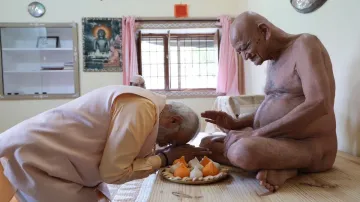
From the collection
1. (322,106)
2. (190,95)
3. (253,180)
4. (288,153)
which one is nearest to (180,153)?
(253,180)

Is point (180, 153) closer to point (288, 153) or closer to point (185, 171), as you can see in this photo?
point (185, 171)

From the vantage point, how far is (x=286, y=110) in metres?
1.38

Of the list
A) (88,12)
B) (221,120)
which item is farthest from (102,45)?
(221,120)

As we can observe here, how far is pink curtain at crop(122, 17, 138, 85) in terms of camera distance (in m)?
4.77

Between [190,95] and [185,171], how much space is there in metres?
3.62

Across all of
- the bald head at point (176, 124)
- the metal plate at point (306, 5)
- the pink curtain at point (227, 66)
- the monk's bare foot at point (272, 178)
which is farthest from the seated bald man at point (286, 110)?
the pink curtain at point (227, 66)

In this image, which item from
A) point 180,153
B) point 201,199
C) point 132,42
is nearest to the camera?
point 201,199

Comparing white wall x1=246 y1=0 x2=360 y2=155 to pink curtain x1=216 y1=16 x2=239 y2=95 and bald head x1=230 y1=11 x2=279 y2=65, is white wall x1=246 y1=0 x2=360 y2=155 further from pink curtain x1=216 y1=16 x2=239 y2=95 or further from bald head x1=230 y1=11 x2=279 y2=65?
pink curtain x1=216 y1=16 x2=239 y2=95

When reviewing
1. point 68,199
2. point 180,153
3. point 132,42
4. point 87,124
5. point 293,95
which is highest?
point 132,42

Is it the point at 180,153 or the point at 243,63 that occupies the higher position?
the point at 243,63

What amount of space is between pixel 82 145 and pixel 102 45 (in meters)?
3.75

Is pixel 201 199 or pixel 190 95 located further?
pixel 190 95

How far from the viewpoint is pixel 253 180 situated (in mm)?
1358

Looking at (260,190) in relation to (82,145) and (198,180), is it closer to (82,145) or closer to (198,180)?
(198,180)
